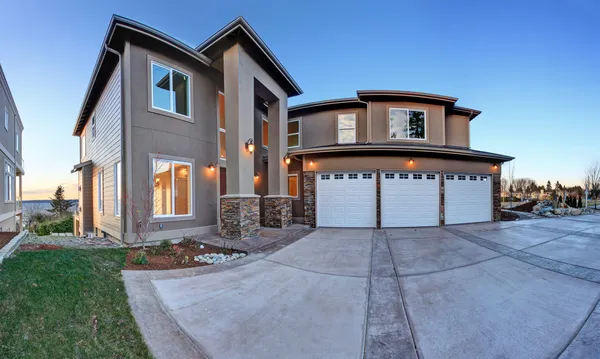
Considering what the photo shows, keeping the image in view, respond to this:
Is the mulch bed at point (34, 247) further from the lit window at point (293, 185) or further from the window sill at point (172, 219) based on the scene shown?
the lit window at point (293, 185)

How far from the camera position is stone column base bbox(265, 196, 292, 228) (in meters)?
10.2

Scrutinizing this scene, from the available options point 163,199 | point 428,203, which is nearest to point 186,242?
point 163,199

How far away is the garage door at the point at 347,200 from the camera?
33.1 feet

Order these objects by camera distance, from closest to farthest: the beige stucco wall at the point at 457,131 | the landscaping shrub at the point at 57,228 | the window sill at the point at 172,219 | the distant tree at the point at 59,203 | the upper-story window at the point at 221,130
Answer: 1. the window sill at the point at 172,219
2. the upper-story window at the point at 221,130
3. the beige stucco wall at the point at 457,131
4. the landscaping shrub at the point at 57,228
5. the distant tree at the point at 59,203

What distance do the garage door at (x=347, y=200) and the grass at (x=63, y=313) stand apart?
761 cm

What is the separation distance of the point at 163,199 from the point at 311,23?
1156 cm

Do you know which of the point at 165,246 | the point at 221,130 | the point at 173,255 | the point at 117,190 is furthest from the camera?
the point at 221,130

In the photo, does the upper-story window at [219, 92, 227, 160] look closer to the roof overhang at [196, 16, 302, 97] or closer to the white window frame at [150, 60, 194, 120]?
the white window frame at [150, 60, 194, 120]

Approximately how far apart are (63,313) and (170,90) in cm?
694

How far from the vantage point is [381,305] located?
11.6ft

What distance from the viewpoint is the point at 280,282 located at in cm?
436

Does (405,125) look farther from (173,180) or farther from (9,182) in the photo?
(9,182)

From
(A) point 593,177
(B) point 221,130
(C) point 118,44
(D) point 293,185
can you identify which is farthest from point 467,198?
(A) point 593,177

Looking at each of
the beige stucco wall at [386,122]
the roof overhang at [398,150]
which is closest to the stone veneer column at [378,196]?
the roof overhang at [398,150]
